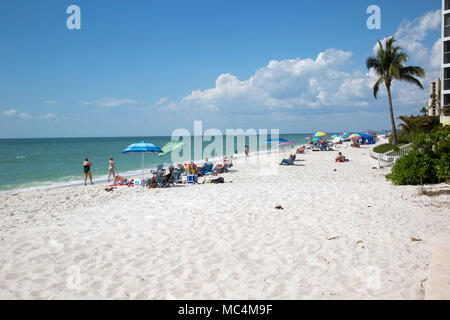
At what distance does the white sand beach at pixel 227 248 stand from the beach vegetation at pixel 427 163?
165 centimetres

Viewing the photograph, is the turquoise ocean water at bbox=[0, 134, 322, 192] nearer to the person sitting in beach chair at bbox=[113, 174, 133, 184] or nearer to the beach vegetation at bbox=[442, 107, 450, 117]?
the person sitting in beach chair at bbox=[113, 174, 133, 184]

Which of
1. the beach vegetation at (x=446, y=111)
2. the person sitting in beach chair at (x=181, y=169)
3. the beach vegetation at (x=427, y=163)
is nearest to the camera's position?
the beach vegetation at (x=427, y=163)

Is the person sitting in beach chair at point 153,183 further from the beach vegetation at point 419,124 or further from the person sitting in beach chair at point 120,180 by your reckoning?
the beach vegetation at point 419,124

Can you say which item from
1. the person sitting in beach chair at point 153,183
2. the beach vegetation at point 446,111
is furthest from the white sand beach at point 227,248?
the beach vegetation at point 446,111

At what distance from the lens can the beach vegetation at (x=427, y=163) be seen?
9844 mm

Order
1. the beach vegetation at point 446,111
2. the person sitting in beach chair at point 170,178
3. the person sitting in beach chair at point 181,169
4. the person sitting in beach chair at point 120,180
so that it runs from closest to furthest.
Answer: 1. the person sitting in beach chair at point 170,178
2. the person sitting in beach chair at point 120,180
3. the person sitting in beach chair at point 181,169
4. the beach vegetation at point 446,111

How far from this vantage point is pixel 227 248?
503cm

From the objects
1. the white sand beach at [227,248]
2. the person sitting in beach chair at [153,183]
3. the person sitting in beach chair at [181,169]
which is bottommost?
the white sand beach at [227,248]

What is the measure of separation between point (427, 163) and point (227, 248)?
9.15 meters

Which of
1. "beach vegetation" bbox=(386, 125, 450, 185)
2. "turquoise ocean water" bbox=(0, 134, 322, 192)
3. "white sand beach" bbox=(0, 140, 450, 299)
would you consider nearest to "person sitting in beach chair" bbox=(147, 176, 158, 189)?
"white sand beach" bbox=(0, 140, 450, 299)

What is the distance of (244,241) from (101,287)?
8.45 ft

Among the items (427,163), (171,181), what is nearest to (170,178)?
(171,181)
